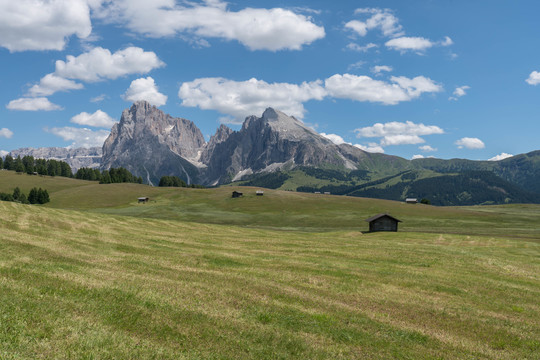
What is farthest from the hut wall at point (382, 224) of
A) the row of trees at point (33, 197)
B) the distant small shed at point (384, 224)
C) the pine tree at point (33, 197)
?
the pine tree at point (33, 197)

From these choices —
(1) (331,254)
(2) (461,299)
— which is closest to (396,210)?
(1) (331,254)

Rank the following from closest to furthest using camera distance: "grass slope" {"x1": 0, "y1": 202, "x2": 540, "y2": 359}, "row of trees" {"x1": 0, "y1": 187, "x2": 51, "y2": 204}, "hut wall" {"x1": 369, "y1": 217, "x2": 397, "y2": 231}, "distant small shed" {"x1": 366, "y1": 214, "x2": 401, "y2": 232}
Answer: "grass slope" {"x1": 0, "y1": 202, "x2": 540, "y2": 359} < "distant small shed" {"x1": 366, "y1": 214, "x2": 401, "y2": 232} < "hut wall" {"x1": 369, "y1": 217, "x2": 397, "y2": 231} < "row of trees" {"x1": 0, "y1": 187, "x2": 51, "y2": 204}

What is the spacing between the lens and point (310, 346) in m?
12.0

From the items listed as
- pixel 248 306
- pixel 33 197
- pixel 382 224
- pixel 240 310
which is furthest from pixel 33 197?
pixel 240 310

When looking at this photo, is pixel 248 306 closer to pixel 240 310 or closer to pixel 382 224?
pixel 240 310

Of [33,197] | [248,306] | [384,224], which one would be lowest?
[384,224]

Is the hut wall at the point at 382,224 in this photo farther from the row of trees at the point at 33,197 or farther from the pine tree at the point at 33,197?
the pine tree at the point at 33,197

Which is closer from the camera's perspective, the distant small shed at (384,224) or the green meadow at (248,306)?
the green meadow at (248,306)

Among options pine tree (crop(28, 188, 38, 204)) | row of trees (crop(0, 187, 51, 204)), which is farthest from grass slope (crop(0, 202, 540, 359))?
pine tree (crop(28, 188, 38, 204))

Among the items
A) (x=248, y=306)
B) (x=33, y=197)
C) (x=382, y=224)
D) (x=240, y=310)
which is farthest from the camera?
(x=33, y=197)

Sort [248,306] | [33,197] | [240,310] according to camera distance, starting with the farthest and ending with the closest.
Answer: [33,197] → [248,306] → [240,310]

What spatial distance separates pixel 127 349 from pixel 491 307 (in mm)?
18986

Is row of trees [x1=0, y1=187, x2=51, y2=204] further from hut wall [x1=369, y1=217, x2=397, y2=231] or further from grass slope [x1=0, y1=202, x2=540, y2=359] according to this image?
grass slope [x1=0, y1=202, x2=540, y2=359]

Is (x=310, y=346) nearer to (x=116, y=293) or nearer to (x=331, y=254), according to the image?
(x=116, y=293)
